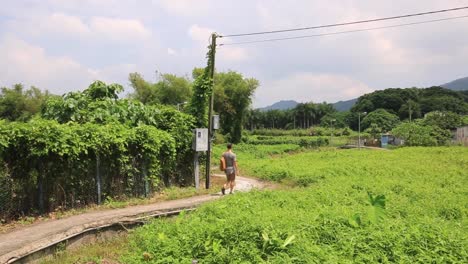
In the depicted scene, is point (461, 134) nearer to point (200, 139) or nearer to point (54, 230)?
point (200, 139)

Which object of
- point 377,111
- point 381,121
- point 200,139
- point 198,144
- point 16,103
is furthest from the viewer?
point 377,111

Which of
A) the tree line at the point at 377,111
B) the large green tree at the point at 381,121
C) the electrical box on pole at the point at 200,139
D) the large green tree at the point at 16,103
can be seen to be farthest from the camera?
the tree line at the point at 377,111

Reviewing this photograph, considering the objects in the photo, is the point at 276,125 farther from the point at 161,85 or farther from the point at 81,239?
the point at 81,239

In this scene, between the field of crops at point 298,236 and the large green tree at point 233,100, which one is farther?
the large green tree at point 233,100

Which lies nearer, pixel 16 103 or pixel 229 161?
pixel 229 161

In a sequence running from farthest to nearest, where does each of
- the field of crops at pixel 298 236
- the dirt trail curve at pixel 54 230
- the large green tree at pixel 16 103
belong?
the large green tree at pixel 16 103 → the dirt trail curve at pixel 54 230 → the field of crops at pixel 298 236

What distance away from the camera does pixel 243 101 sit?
198ft

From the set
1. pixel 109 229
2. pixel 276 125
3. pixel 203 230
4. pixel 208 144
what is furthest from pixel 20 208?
pixel 276 125

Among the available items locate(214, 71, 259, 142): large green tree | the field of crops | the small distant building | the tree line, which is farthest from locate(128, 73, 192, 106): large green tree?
the field of crops

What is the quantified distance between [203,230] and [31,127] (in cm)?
588

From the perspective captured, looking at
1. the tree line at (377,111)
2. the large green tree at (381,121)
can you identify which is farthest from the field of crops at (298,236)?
the large green tree at (381,121)

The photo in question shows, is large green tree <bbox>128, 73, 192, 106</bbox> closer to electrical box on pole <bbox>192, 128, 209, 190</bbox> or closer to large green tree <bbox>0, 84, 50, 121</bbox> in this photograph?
large green tree <bbox>0, 84, 50, 121</bbox>

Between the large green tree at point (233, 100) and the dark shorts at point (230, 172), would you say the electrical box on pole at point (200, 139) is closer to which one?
the dark shorts at point (230, 172)

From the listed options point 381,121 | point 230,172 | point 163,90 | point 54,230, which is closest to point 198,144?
point 230,172
